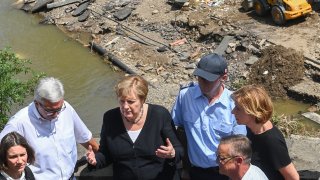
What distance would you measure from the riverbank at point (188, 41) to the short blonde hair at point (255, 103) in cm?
858

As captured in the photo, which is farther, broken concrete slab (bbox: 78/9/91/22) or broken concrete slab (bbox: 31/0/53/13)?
broken concrete slab (bbox: 31/0/53/13)

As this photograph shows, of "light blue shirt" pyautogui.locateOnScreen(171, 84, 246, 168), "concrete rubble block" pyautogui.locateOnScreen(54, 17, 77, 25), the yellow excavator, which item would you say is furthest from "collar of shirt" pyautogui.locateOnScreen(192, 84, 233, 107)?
"concrete rubble block" pyautogui.locateOnScreen(54, 17, 77, 25)

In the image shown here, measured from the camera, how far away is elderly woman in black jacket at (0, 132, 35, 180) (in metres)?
4.08

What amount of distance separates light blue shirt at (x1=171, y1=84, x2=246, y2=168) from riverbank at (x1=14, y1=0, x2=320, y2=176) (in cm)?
802

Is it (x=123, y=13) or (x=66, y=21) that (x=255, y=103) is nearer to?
(x=123, y=13)

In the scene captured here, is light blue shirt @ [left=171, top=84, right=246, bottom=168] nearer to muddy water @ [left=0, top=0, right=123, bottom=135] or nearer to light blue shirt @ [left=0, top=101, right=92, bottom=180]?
light blue shirt @ [left=0, top=101, right=92, bottom=180]

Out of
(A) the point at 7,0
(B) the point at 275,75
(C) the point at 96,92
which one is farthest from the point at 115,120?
(A) the point at 7,0

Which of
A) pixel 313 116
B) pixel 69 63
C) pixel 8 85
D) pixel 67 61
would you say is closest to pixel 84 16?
pixel 67 61

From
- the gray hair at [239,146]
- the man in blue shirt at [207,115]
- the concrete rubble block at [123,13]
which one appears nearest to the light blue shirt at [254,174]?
the gray hair at [239,146]

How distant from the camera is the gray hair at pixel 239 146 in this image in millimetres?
3799

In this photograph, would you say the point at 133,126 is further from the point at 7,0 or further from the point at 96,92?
the point at 7,0

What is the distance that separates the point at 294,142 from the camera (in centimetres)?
624

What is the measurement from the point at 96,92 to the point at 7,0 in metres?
10.3

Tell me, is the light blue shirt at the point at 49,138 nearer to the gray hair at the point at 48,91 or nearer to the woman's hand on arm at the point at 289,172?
the gray hair at the point at 48,91
